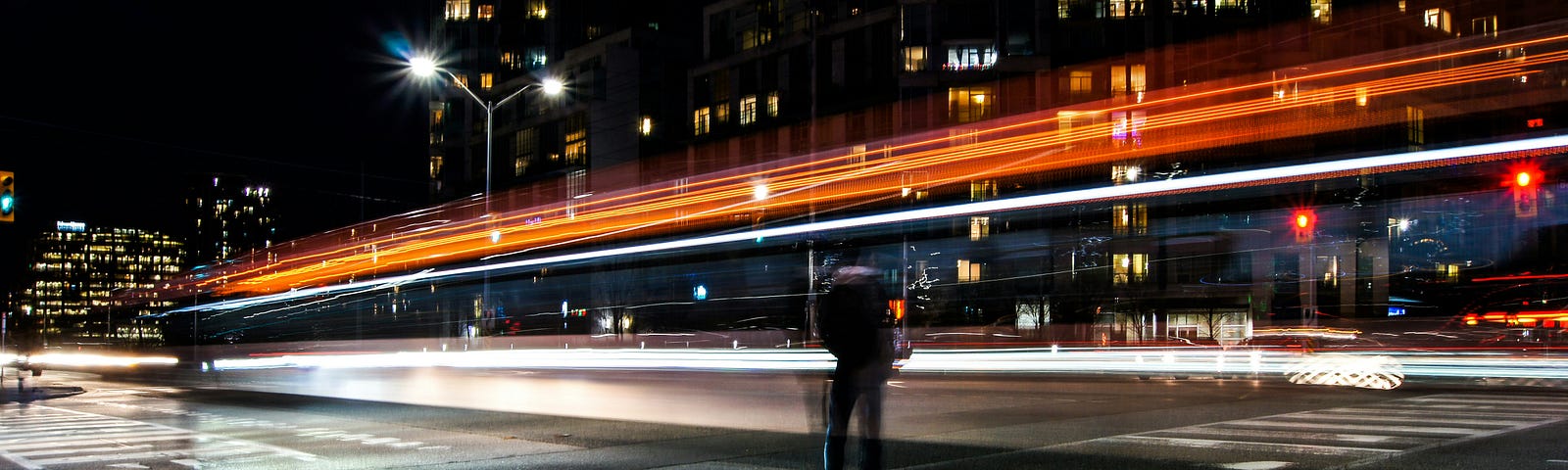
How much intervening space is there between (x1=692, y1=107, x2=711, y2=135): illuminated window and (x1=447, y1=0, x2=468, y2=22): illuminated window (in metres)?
33.8

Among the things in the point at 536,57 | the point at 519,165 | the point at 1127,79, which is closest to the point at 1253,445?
the point at 1127,79

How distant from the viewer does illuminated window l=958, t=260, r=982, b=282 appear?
51.2m

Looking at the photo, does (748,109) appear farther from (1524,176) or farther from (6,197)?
(1524,176)

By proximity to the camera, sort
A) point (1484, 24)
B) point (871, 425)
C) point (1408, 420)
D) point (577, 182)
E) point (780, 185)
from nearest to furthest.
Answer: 1. point (871, 425)
2. point (1408, 420)
3. point (780, 185)
4. point (1484, 24)
5. point (577, 182)

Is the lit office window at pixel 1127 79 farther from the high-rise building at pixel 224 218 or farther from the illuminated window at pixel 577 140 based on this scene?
the high-rise building at pixel 224 218

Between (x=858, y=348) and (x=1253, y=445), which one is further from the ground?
(x=858, y=348)

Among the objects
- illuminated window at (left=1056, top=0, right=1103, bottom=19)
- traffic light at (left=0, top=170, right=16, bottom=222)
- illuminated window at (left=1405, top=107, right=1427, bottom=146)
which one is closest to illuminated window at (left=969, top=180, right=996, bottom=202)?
illuminated window at (left=1405, top=107, right=1427, bottom=146)

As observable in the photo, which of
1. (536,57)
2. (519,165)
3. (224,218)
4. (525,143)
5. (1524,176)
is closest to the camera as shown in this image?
(1524,176)

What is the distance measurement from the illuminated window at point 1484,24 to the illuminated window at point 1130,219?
1869 cm

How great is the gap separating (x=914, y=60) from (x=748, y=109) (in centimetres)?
1388

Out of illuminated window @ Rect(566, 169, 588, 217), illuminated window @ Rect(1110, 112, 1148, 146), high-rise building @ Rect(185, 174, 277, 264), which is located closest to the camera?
illuminated window @ Rect(1110, 112, 1148, 146)

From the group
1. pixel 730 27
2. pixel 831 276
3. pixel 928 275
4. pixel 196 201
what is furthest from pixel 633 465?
pixel 196 201

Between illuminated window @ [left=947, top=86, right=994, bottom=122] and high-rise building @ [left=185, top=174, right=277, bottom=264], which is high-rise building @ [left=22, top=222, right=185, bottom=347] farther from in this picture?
illuminated window @ [left=947, top=86, right=994, bottom=122]

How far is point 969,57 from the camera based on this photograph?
210ft
